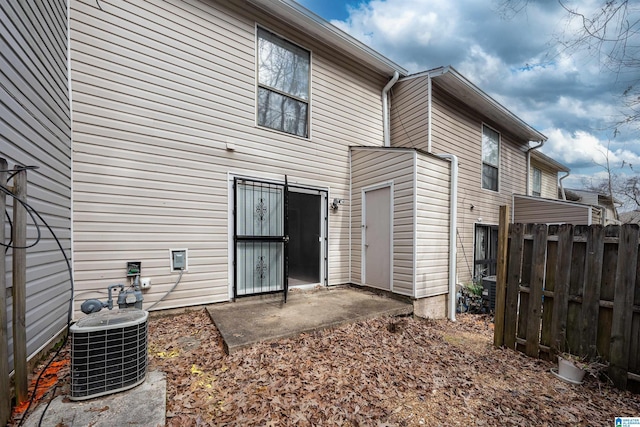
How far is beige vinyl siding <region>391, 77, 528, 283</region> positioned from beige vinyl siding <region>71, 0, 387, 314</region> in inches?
114

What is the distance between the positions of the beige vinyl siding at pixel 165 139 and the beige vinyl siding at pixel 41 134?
10.7 inches

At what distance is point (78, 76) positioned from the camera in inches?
139

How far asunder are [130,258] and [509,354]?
5195 mm

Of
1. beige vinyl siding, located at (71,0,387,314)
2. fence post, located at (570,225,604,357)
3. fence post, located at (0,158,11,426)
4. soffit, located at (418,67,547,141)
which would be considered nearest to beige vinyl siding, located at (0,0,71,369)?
beige vinyl siding, located at (71,0,387,314)

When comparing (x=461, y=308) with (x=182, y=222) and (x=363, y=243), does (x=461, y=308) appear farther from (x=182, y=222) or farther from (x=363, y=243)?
(x=182, y=222)

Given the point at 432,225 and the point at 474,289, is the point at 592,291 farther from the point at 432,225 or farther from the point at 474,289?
the point at 474,289

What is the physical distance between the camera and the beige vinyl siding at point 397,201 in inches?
193

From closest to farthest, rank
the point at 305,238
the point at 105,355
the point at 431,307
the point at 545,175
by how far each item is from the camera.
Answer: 1. the point at 105,355
2. the point at 431,307
3. the point at 305,238
4. the point at 545,175

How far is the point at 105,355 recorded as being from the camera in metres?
2.09

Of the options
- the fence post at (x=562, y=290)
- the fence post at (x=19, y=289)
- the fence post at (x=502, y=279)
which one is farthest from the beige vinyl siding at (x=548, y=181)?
the fence post at (x=19, y=289)

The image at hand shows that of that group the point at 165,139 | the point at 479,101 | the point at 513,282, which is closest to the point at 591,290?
the point at 513,282

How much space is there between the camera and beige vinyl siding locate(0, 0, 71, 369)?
2.15 m

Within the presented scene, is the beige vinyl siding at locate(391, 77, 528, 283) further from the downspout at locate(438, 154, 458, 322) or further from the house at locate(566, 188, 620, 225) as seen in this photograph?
the house at locate(566, 188, 620, 225)

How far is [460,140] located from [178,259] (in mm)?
7226
